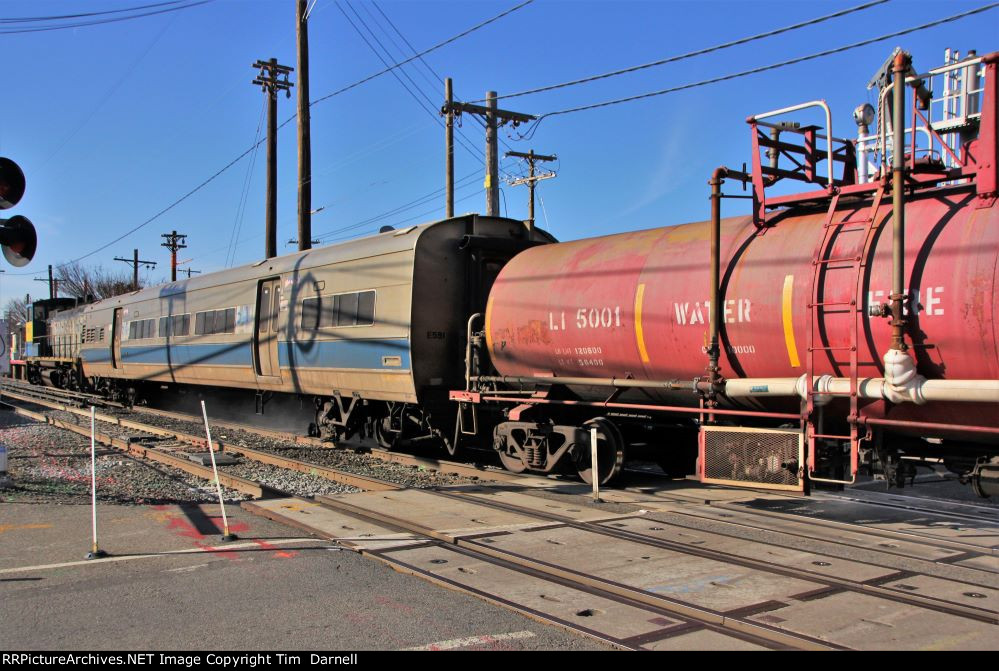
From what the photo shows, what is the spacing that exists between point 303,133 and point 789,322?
19388 millimetres

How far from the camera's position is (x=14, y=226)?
7.59 meters

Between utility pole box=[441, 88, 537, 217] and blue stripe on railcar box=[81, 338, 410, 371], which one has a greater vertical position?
utility pole box=[441, 88, 537, 217]

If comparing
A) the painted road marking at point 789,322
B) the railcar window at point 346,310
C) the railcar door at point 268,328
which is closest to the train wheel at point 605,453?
the painted road marking at point 789,322

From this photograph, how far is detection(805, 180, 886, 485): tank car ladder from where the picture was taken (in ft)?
21.7

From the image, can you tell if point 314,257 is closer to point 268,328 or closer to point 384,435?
point 268,328

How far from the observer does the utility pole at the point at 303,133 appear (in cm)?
2277

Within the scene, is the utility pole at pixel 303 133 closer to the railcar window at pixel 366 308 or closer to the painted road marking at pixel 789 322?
the railcar window at pixel 366 308

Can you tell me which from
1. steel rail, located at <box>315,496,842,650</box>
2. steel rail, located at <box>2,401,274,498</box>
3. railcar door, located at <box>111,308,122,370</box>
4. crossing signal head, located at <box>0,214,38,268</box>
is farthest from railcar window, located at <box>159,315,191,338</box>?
steel rail, located at <box>315,496,842,650</box>

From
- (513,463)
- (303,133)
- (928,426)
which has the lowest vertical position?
(513,463)

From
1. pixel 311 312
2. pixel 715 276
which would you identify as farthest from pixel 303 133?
pixel 715 276

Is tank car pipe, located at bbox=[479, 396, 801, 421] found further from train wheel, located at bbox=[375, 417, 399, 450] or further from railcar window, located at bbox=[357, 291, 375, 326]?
train wheel, located at bbox=[375, 417, 399, 450]

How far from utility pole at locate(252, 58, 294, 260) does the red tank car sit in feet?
56.6

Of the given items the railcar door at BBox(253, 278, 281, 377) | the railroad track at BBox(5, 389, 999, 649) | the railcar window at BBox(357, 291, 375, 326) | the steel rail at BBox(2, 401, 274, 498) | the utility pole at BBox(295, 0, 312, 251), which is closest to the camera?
the railroad track at BBox(5, 389, 999, 649)
